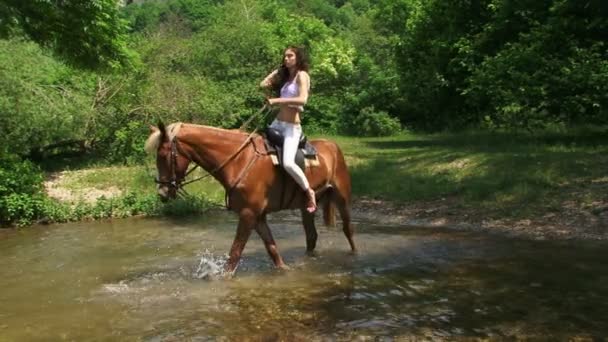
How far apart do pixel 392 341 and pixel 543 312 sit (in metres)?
1.92

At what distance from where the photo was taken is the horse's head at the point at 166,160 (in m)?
8.20

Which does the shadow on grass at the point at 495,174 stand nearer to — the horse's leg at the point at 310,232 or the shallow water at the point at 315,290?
the shallow water at the point at 315,290

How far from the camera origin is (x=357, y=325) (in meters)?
6.75

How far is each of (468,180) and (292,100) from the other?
8.04 m

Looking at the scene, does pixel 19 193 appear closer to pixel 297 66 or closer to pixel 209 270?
pixel 209 270

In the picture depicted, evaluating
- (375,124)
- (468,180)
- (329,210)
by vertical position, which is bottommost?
(468,180)

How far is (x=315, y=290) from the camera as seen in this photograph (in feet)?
27.0

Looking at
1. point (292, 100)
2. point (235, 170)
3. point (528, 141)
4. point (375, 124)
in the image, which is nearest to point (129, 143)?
point (528, 141)

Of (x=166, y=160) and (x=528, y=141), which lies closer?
(x=166, y=160)

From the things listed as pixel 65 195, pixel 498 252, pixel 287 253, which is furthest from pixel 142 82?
pixel 498 252

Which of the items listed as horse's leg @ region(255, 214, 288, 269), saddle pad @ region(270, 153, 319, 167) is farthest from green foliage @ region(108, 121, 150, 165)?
horse's leg @ region(255, 214, 288, 269)

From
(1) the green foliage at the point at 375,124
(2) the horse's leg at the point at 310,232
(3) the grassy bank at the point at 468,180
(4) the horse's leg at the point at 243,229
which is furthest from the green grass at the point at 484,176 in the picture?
(1) the green foliage at the point at 375,124

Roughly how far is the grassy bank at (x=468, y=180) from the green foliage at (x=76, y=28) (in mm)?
3326

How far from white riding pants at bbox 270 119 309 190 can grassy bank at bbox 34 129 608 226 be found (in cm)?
557
